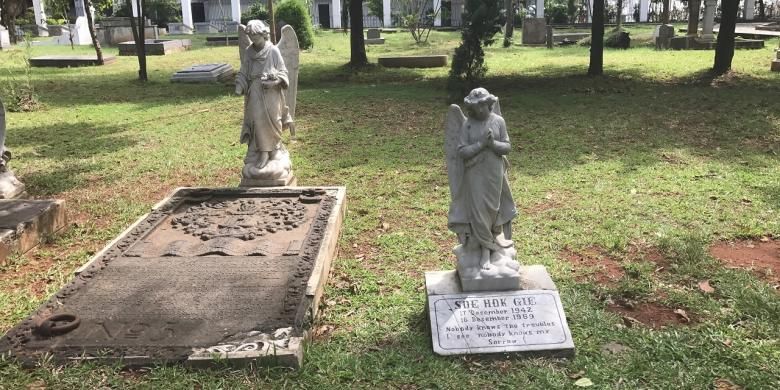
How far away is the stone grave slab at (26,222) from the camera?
17.1ft

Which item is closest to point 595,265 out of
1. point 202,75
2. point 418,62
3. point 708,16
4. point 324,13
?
point 202,75

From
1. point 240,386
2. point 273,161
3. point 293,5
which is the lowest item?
point 240,386

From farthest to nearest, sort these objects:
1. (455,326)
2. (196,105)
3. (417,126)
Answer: (196,105) < (417,126) < (455,326)

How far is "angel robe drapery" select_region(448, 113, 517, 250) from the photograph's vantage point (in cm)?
358

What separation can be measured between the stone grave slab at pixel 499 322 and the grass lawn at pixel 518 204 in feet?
0.31

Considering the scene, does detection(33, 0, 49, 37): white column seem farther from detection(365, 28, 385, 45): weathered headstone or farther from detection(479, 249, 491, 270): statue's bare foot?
detection(479, 249, 491, 270): statue's bare foot

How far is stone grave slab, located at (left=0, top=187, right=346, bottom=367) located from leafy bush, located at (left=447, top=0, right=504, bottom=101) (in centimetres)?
654

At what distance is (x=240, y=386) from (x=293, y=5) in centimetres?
2102

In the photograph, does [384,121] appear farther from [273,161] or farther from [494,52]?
[494,52]

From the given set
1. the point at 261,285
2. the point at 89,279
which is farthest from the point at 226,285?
the point at 89,279

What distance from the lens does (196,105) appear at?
470 inches

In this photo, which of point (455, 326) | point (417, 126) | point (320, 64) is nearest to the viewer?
point (455, 326)

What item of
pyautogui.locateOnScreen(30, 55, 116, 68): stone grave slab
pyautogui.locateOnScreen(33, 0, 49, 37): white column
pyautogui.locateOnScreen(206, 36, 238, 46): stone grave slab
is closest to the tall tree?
pyautogui.locateOnScreen(30, 55, 116, 68): stone grave slab

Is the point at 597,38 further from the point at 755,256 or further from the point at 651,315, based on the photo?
the point at 651,315
